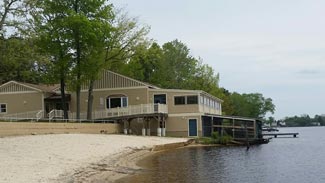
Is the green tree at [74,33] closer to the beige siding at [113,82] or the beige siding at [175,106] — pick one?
the beige siding at [113,82]

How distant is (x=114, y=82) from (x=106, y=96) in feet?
6.10

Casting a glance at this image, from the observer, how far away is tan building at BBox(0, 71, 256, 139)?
53531 millimetres

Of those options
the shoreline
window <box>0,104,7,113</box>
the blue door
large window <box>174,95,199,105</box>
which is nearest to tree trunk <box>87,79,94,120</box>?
large window <box>174,95,199,105</box>

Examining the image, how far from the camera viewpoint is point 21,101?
5575cm

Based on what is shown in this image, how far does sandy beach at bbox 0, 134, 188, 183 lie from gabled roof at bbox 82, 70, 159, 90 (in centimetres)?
1722

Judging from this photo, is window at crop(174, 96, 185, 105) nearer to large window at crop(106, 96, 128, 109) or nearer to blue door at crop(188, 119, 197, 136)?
blue door at crop(188, 119, 197, 136)

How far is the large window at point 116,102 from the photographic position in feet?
181

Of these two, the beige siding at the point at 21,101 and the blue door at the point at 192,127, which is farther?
the beige siding at the point at 21,101

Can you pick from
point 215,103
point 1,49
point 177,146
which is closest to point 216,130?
point 215,103

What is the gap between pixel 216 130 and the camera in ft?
189

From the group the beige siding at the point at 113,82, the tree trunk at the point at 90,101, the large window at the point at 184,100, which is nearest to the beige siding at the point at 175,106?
the large window at the point at 184,100

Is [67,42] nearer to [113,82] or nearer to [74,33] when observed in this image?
[74,33]

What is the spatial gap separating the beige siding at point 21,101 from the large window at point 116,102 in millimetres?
7741

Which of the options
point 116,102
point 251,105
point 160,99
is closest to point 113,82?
point 116,102
